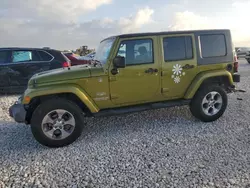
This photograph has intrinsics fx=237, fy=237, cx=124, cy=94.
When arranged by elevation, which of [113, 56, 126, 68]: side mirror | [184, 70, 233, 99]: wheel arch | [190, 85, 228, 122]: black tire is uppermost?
[113, 56, 126, 68]: side mirror

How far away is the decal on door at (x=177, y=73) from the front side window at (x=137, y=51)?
508 mm

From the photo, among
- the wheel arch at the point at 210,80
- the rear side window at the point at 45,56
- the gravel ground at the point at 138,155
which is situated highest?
the rear side window at the point at 45,56

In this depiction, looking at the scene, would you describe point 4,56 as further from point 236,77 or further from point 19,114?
point 236,77

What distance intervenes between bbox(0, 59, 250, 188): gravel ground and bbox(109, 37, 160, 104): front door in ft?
2.34

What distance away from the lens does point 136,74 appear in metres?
4.40

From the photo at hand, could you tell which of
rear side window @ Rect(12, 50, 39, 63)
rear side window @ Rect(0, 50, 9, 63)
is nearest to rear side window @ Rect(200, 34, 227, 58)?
rear side window @ Rect(12, 50, 39, 63)

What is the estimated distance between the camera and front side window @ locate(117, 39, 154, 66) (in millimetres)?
4363

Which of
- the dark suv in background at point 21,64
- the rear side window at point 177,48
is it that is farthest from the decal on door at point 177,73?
the dark suv in background at point 21,64

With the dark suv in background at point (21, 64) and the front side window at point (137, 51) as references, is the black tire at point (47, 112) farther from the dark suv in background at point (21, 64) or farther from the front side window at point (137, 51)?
the dark suv in background at point (21, 64)

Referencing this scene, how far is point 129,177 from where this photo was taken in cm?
303

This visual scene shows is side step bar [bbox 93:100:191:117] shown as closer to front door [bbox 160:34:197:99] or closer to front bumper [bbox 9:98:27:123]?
front door [bbox 160:34:197:99]

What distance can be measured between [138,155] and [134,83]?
140 cm

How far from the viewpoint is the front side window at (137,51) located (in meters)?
4.36

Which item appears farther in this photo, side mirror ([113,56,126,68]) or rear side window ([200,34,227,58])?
rear side window ([200,34,227,58])
